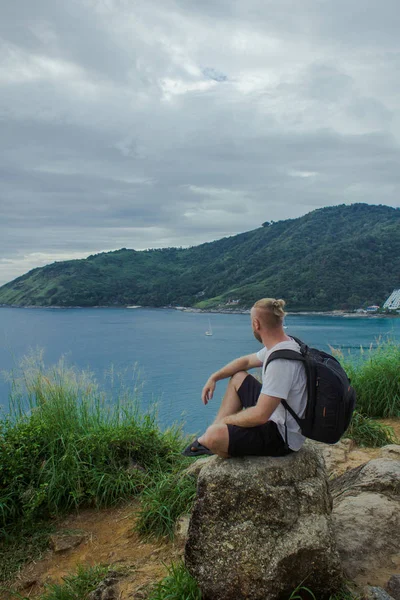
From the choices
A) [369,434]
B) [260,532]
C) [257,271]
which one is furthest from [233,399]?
[257,271]

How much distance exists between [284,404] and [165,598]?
4.31 feet

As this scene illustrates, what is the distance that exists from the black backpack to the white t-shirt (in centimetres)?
4

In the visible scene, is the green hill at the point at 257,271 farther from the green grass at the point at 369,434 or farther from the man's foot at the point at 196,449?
the man's foot at the point at 196,449

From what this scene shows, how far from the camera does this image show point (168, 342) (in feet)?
193

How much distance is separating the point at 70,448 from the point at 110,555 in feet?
3.83

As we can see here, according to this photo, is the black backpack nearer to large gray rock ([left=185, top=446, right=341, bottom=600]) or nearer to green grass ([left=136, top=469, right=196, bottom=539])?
large gray rock ([left=185, top=446, right=341, bottom=600])

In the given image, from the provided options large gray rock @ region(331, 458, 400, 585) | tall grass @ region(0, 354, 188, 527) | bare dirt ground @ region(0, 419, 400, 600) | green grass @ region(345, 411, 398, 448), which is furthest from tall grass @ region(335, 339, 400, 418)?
bare dirt ground @ region(0, 419, 400, 600)

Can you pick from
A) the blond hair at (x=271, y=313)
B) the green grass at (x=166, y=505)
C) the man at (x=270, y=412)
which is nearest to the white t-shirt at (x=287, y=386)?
the man at (x=270, y=412)

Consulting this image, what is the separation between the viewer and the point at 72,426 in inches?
193

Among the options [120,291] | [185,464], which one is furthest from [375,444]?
[120,291]

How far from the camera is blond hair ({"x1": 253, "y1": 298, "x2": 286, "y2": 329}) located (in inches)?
123

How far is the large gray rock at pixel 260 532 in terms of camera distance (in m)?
2.82

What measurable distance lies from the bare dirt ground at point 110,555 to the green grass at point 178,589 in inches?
7.4

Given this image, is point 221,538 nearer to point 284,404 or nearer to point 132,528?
point 284,404
